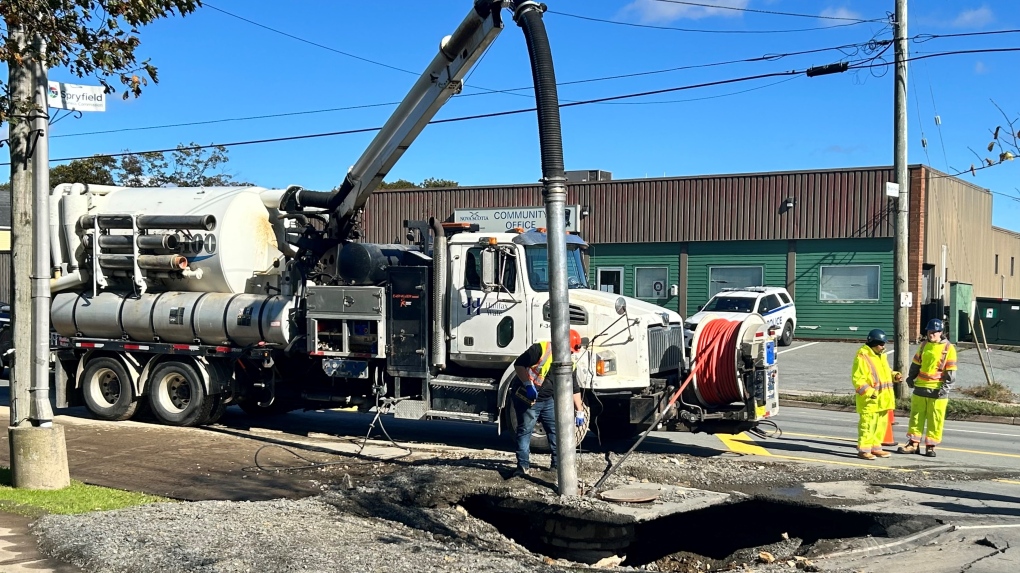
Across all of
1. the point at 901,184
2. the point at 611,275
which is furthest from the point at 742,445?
the point at 611,275

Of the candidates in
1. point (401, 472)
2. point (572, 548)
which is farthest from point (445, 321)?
point (572, 548)

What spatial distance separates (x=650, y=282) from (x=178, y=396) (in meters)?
22.1

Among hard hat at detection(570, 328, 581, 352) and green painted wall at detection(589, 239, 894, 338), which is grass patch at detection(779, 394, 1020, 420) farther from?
green painted wall at detection(589, 239, 894, 338)

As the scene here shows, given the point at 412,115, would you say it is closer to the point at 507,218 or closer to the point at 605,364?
the point at 507,218

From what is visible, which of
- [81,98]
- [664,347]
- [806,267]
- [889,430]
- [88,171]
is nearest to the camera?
[81,98]

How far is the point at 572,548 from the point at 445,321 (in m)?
4.42

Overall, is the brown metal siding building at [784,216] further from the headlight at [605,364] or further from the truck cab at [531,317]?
the headlight at [605,364]

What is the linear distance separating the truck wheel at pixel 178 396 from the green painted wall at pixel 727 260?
21.5m

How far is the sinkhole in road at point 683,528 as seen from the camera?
8523 mm

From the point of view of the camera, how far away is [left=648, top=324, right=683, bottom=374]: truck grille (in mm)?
11750

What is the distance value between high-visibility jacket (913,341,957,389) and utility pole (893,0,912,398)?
6.13 meters

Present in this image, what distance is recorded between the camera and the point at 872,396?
1205cm

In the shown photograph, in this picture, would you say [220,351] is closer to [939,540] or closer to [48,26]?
[48,26]

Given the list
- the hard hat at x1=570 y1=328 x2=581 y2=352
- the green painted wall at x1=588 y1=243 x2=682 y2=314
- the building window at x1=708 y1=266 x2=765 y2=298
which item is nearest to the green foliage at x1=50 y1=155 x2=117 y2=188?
the green painted wall at x1=588 y1=243 x2=682 y2=314
